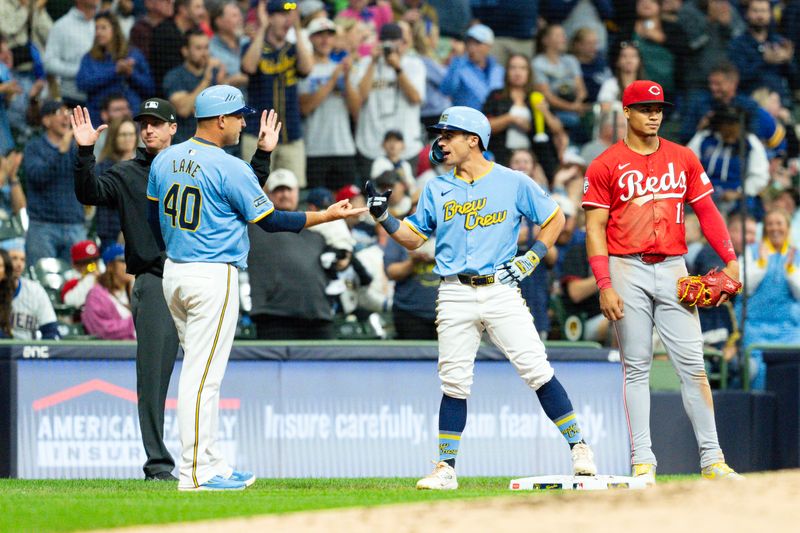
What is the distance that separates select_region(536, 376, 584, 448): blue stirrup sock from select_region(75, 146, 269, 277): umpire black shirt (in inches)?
77.9

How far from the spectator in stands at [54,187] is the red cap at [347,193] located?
87.0 inches

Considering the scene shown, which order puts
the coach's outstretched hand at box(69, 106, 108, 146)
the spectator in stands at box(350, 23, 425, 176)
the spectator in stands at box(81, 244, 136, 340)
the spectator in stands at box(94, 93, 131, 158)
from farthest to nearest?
the spectator in stands at box(350, 23, 425, 176) → the spectator in stands at box(94, 93, 131, 158) → the spectator in stands at box(81, 244, 136, 340) → the coach's outstretched hand at box(69, 106, 108, 146)

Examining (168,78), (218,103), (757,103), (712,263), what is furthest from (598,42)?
(218,103)

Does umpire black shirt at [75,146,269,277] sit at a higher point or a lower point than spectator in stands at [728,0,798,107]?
lower

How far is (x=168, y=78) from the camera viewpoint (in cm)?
1206

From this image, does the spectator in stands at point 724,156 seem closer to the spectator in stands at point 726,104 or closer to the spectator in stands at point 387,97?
the spectator in stands at point 726,104

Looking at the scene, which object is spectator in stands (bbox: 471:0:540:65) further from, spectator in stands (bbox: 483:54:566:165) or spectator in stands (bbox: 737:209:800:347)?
spectator in stands (bbox: 737:209:800:347)

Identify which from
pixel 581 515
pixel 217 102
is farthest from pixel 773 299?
pixel 581 515

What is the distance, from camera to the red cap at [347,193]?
1178 cm

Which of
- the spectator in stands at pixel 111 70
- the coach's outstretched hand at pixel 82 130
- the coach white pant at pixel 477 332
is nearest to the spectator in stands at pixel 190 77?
the spectator in stands at pixel 111 70

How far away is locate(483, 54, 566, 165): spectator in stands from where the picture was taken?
1298 centimetres

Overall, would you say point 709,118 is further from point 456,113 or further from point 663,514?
point 663,514

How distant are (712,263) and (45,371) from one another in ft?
18.0

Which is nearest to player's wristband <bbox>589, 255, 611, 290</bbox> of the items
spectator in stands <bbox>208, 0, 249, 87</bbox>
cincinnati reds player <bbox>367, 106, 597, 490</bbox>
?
cincinnati reds player <bbox>367, 106, 597, 490</bbox>
